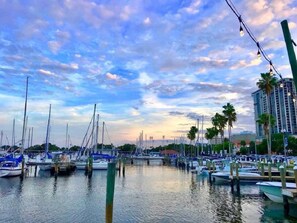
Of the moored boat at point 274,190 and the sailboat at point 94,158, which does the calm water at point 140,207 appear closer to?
the moored boat at point 274,190

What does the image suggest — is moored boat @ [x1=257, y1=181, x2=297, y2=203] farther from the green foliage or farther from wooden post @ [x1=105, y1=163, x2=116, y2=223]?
the green foliage

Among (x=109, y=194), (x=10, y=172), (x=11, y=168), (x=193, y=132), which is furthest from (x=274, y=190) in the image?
(x=193, y=132)

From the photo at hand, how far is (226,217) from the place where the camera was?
61.8 feet

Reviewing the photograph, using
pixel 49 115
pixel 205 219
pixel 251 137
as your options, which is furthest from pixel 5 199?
pixel 251 137

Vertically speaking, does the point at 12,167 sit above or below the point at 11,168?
above

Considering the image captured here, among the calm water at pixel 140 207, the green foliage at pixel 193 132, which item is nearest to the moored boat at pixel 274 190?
the calm water at pixel 140 207

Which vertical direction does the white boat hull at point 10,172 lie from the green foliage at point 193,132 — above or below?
below

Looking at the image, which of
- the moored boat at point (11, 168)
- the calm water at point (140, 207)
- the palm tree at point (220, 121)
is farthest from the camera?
the palm tree at point (220, 121)

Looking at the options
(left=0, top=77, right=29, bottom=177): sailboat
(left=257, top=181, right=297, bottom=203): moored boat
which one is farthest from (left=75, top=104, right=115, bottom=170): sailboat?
(left=257, top=181, right=297, bottom=203): moored boat

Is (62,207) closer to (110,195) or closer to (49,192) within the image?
(49,192)

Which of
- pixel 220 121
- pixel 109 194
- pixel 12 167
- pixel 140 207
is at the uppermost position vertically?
pixel 220 121

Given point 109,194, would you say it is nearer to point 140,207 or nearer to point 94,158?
point 140,207

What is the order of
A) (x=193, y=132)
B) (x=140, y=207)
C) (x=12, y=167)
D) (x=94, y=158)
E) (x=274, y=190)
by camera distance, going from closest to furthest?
(x=274, y=190) → (x=140, y=207) → (x=12, y=167) → (x=94, y=158) → (x=193, y=132)

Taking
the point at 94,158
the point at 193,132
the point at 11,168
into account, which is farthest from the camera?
the point at 193,132
